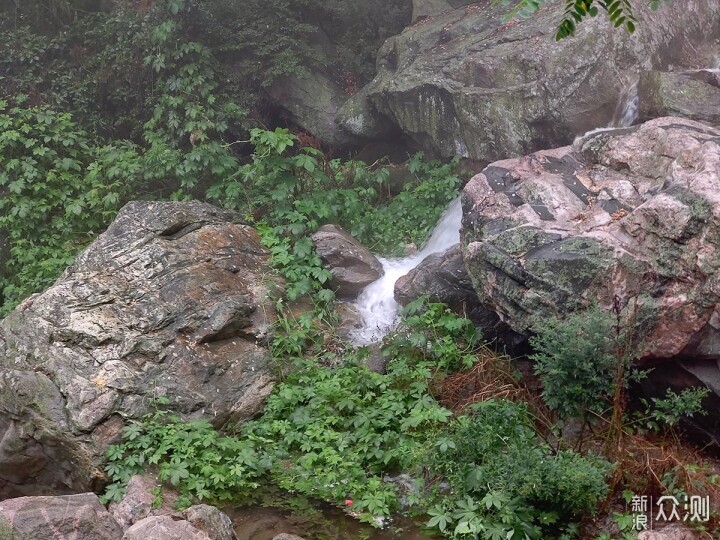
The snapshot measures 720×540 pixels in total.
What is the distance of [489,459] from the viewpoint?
5.11 meters

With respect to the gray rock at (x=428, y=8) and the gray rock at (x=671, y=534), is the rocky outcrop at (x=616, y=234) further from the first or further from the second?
the gray rock at (x=428, y=8)

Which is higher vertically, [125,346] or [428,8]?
[428,8]

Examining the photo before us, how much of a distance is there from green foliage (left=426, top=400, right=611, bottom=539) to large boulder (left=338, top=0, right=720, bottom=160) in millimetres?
4312

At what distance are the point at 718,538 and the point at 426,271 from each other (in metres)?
3.65

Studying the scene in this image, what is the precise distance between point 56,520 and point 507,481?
2.86 metres

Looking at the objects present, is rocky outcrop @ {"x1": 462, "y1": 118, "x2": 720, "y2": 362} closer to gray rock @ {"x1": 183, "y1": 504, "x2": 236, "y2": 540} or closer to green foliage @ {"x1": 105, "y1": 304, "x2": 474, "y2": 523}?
green foliage @ {"x1": 105, "y1": 304, "x2": 474, "y2": 523}

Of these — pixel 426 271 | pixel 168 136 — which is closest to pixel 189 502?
pixel 426 271

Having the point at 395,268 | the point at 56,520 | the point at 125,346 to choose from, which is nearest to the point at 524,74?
the point at 395,268

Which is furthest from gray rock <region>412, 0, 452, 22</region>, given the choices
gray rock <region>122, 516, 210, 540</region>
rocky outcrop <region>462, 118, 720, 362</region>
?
gray rock <region>122, 516, 210, 540</region>

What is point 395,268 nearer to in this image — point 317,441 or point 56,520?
point 317,441

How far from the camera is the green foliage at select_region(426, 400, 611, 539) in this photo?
15.5 ft

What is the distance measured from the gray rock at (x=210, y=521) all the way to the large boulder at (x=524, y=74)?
5.57m

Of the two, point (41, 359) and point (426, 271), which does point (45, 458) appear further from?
point (426, 271)

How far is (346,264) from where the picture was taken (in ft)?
26.7
